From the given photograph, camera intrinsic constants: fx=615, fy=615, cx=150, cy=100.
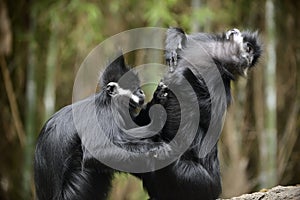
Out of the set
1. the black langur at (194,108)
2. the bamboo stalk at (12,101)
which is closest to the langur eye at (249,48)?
the black langur at (194,108)

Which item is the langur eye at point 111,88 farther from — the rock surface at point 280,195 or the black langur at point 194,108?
the rock surface at point 280,195

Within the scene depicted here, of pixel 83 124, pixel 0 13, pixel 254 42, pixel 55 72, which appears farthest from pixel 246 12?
pixel 83 124

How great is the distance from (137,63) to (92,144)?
10.6ft

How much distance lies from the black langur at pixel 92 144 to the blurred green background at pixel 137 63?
2739 mm

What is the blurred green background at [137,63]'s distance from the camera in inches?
267

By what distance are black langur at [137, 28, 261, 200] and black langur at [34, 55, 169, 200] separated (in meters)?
0.15

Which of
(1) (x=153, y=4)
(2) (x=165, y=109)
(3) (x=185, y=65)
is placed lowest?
(2) (x=165, y=109)

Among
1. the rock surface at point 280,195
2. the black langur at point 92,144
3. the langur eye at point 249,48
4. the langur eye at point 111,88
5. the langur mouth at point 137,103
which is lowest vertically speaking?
the rock surface at point 280,195

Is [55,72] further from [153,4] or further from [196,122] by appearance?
[196,122]

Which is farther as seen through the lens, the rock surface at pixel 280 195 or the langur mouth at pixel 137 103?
the langur mouth at pixel 137 103

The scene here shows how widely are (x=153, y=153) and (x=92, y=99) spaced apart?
53 centimetres

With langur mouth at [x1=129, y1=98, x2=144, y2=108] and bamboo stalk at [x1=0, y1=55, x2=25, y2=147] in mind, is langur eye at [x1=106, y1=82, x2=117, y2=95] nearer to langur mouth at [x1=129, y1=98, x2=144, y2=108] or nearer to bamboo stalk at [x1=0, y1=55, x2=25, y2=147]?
langur mouth at [x1=129, y1=98, x2=144, y2=108]

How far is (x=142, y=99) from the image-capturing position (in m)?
3.69

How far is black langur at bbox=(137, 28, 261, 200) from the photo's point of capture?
11.3 feet
